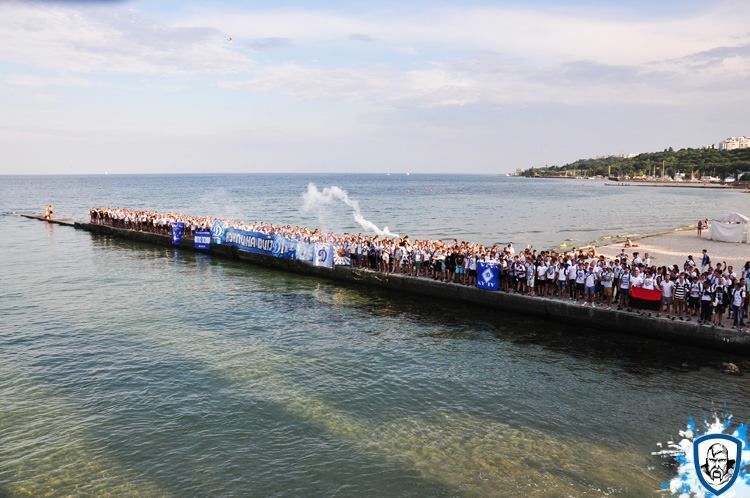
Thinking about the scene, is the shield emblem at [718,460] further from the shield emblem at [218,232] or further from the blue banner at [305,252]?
the shield emblem at [218,232]

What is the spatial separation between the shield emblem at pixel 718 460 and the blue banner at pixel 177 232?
126 ft

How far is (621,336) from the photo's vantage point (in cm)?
1925

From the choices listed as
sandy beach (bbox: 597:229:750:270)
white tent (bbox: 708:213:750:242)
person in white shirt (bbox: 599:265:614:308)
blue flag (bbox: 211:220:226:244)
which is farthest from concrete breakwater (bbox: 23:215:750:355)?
white tent (bbox: 708:213:750:242)

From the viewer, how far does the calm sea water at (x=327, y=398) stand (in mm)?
10945

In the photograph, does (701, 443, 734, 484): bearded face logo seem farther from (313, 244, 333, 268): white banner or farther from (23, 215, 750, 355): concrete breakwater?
→ (313, 244, 333, 268): white banner

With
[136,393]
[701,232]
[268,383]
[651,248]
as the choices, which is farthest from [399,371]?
→ [701,232]

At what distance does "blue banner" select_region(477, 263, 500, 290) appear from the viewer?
22922 millimetres

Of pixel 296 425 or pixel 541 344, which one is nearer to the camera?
pixel 296 425

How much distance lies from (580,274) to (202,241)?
26922 mm

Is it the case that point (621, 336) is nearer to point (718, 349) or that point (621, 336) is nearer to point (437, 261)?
point (718, 349)

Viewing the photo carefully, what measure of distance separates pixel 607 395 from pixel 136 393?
12.7m

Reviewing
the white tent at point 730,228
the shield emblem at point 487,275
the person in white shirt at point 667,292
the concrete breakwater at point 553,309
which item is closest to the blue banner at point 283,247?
the concrete breakwater at point 553,309

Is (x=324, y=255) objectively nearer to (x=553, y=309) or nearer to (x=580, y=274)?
(x=553, y=309)

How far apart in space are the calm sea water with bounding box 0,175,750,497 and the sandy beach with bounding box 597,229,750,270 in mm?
13796
